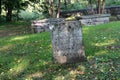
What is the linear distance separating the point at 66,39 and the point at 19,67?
1.53 metres

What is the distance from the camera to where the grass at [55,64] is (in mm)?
7352

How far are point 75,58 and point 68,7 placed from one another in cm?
2046

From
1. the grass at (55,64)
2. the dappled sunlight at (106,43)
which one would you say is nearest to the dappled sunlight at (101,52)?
the grass at (55,64)

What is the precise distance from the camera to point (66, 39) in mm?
A: 8062

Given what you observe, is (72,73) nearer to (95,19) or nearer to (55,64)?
(55,64)

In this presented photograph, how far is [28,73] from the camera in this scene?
788 cm

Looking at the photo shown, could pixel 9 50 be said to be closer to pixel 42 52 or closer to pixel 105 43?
pixel 42 52

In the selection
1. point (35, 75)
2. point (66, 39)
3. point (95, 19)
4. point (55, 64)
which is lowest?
point (35, 75)

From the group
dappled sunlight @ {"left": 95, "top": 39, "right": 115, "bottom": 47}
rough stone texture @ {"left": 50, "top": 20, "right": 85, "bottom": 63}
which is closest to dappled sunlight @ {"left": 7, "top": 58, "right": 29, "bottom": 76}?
rough stone texture @ {"left": 50, "top": 20, "right": 85, "bottom": 63}

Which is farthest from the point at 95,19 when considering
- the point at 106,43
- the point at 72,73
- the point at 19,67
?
the point at 72,73

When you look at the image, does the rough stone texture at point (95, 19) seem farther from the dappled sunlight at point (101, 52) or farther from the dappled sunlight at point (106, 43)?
the dappled sunlight at point (101, 52)

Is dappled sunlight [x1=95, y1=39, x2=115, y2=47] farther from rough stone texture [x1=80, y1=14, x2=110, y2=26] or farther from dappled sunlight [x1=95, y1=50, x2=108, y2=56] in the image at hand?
rough stone texture [x1=80, y1=14, x2=110, y2=26]

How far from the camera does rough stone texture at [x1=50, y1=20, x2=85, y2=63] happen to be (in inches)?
315

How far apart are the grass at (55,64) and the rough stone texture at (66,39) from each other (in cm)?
30
